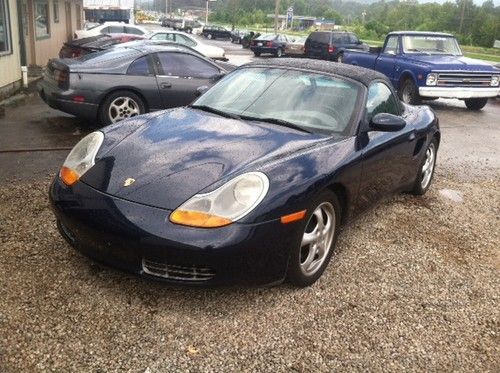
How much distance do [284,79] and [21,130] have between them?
4833 mm

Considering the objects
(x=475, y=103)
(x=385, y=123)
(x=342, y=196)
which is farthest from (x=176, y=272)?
(x=475, y=103)

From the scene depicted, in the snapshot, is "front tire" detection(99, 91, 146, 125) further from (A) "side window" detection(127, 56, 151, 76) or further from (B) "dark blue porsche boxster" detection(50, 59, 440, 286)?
(B) "dark blue porsche boxster" detection(50, 59, 440, 286)

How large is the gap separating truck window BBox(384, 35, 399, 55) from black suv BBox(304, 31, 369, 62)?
1064cm

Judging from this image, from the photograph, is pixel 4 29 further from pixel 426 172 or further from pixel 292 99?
pixel 426 172

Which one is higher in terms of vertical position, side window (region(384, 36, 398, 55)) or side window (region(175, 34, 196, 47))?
side window (region(384, 36, 398, 55))

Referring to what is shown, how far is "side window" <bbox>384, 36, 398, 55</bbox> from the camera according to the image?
1291 cm

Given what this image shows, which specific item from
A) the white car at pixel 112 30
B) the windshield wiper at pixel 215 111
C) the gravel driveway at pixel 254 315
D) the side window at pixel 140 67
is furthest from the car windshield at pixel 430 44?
the white car at pixel 112 30

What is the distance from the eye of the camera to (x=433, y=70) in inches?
448

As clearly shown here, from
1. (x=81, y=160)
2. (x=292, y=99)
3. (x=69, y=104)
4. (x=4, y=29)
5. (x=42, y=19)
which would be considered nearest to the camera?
(x=81, y=160)

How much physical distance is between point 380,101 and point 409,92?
8.28 meters

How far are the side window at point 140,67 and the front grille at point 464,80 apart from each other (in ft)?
22.4

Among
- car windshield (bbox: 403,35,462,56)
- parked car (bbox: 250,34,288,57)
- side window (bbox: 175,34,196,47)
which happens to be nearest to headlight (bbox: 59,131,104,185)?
car windshield (bbox: 403,35,462,56)

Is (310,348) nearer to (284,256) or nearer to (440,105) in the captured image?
(284,256)

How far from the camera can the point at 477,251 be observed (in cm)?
432
